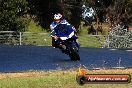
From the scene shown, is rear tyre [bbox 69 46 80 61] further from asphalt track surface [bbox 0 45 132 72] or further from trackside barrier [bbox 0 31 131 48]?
trackside barrier [bbox 0 31 131 48]

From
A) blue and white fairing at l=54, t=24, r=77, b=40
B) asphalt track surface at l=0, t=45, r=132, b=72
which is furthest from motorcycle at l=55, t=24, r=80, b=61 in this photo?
asphalt track surface at l=0, t=45, r=132, b=72

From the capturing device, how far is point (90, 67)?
586 inches

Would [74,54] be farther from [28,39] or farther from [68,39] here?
[28,39]

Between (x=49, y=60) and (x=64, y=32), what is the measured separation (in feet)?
4.23

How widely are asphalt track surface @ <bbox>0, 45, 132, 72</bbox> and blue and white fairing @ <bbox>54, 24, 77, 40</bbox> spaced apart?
90cm

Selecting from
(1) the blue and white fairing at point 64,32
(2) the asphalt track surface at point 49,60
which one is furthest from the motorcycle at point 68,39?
(2) the asphalt track surface at point 49,60

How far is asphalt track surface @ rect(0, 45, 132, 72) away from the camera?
14.6 metres

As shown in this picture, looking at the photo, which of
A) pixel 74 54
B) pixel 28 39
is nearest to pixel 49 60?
pixel 74 54

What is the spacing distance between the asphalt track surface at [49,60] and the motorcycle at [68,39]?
0.29 m

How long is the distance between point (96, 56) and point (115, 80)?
12.5m

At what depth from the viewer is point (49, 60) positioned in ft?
53.3

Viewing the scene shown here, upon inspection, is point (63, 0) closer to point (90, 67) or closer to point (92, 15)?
point (92, 15)

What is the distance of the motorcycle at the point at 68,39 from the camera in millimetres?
16594

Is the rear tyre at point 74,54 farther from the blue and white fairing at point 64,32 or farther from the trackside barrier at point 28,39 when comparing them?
the trackside barrier at point 28,39
